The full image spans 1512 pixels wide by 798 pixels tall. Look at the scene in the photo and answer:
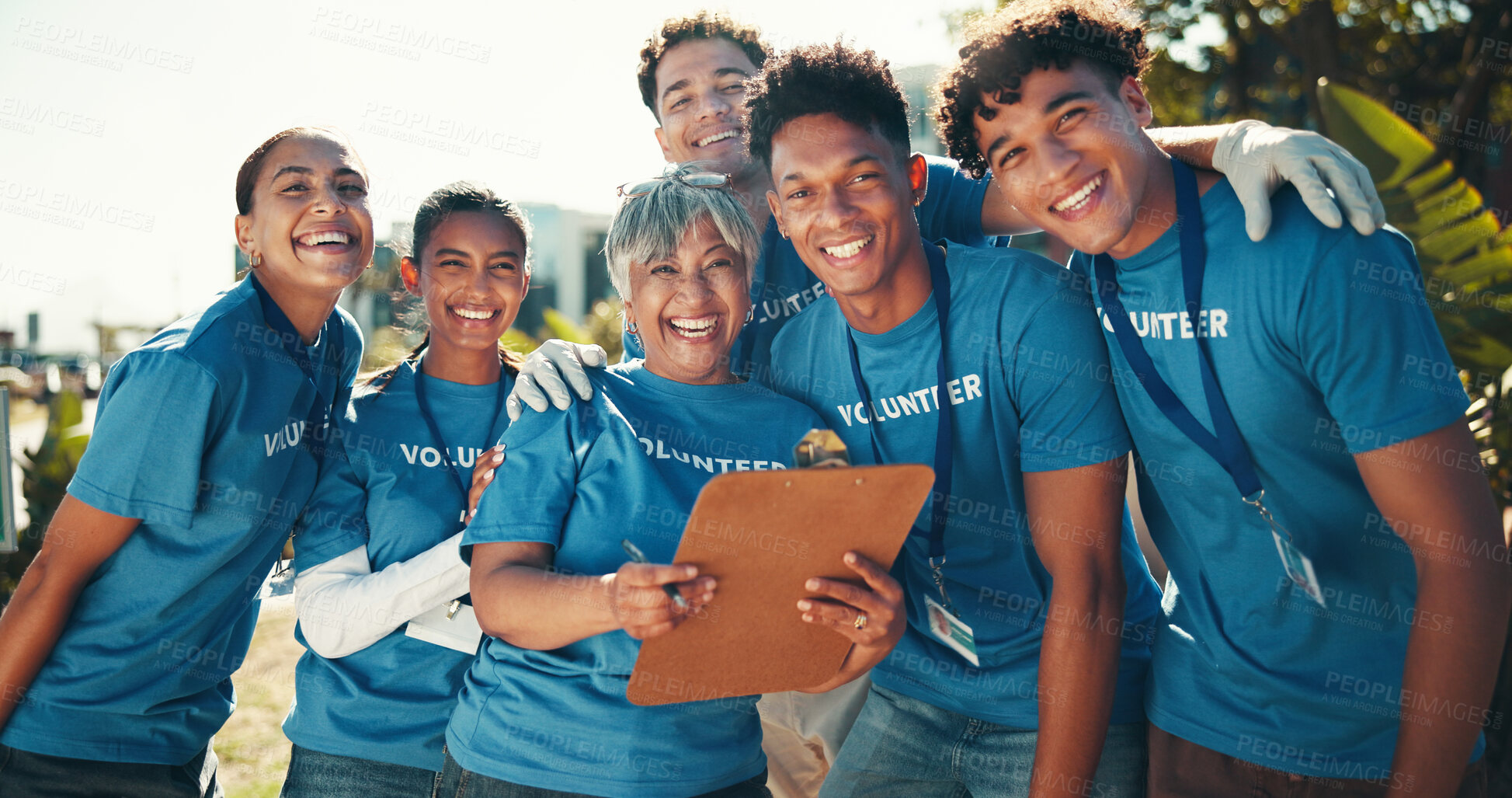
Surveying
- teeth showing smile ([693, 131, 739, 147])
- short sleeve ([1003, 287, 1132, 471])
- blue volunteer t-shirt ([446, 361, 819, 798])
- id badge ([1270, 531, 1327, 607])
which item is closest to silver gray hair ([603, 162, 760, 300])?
blue volunteer t-shirt ([446, 361, 819, 798])

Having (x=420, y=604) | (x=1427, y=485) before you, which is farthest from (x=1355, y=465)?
(x=420, y=604)

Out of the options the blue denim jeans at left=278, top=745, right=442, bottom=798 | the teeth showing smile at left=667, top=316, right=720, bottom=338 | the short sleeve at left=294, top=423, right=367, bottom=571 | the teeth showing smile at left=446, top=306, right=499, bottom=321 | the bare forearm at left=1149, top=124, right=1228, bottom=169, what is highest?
the bare forearm at left=1149, top=124, right=1228, bottom=169

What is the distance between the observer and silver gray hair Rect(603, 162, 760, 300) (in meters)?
2.48

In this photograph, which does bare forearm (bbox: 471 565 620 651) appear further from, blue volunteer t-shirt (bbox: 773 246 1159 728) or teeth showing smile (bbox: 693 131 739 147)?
teeth showing smile (bbox: 693 131 739 147)

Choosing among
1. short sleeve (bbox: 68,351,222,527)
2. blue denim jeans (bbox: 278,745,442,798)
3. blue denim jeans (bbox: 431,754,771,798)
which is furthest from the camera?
blue denim jeans (bbox: 278,745,442,798)

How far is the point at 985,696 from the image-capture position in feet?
8.35

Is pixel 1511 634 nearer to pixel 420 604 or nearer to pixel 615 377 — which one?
pixel 615 377

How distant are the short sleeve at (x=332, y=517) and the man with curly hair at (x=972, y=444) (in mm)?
1376

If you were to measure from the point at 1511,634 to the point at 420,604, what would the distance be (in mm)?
4633

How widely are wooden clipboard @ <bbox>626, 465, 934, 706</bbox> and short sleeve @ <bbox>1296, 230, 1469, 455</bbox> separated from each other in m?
0.93

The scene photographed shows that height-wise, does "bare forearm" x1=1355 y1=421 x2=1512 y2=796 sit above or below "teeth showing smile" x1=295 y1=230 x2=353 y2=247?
below

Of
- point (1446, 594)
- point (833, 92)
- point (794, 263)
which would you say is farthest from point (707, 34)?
point (1446, 594)

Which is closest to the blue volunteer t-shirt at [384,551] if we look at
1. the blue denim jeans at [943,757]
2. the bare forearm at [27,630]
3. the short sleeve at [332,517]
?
the short sleeve at [332,517]

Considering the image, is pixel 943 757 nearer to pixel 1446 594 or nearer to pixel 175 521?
pixel 1446 594
